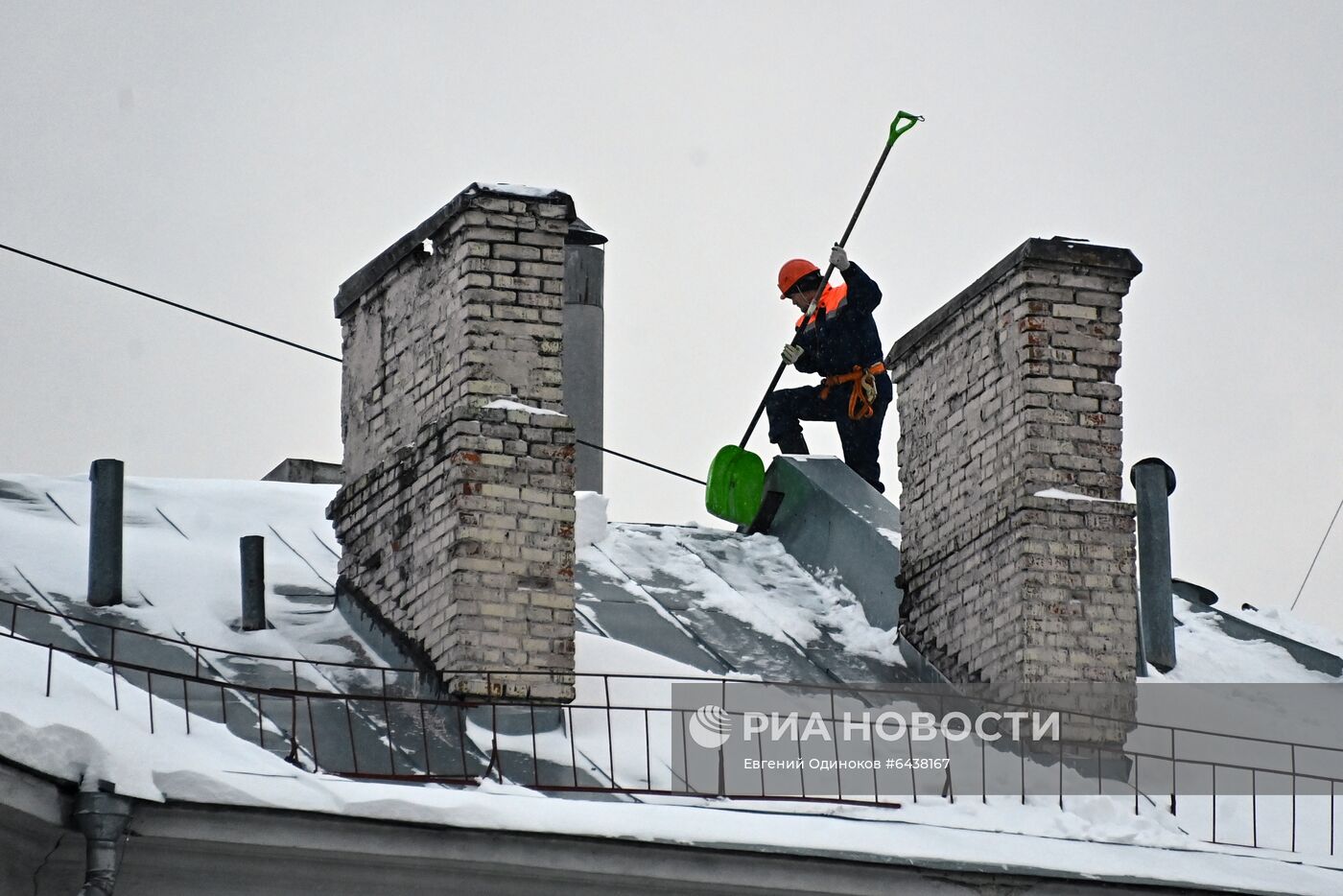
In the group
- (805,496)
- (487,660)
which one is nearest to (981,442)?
(805,496)

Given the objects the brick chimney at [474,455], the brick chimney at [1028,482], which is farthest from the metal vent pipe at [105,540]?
the brick chimney at [1028,482]

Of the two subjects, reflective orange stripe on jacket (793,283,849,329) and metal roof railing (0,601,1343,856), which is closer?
metal roof railing (0,601,1343,856)

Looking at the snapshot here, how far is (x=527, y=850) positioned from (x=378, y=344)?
3.32m

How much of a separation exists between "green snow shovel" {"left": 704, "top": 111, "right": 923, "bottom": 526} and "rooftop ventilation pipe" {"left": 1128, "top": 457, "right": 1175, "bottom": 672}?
209 cm

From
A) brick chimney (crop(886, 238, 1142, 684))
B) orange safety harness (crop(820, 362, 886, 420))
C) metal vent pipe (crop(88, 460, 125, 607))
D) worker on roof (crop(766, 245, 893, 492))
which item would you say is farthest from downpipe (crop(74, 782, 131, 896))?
orange safety harness (crop(820, 362, 886, 420))

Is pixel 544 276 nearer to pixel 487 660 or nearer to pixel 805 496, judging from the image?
pixel 487 660

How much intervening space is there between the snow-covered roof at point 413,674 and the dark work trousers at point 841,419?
1.03 metres

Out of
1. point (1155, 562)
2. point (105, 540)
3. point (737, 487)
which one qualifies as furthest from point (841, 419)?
point (105, 540)

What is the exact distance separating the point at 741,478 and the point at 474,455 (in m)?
3.55

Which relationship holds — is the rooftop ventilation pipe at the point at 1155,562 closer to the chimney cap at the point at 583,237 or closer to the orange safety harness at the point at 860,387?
the orange safety harness at the point at 860,387

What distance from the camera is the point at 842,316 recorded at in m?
14.6

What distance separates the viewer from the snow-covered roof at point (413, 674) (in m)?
8.88

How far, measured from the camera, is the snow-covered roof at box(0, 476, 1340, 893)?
8.88 metres

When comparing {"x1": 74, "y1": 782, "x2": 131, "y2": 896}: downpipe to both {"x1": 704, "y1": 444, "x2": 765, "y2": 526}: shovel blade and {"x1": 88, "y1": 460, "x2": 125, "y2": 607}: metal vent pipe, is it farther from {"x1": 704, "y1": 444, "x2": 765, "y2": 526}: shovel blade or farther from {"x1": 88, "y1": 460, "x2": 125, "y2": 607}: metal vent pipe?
{"x1": 704, "y1": 444, "x2": 765, "y2": 526}: shovel blade
